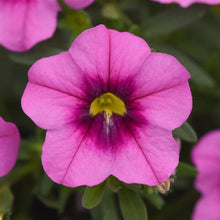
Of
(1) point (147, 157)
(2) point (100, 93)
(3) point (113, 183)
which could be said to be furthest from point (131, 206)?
(2) point (100, 93)

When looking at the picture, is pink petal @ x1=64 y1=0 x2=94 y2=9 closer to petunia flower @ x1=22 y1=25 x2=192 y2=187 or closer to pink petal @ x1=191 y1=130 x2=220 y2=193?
petunia flower @ x1=22 y1=25 x2=192 y2=187

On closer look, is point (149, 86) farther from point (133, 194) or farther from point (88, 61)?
point (133, 194)

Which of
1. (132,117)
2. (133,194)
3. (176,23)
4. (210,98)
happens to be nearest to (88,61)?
(132,117)

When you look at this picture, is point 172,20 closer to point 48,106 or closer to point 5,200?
point 48,106

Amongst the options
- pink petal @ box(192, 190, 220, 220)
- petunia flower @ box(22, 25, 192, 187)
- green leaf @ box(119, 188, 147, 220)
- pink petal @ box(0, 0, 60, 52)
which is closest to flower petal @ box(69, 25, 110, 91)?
petunia flower @ box(22, 25, 192, 187)

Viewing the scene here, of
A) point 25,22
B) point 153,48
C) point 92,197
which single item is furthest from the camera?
point 153,48

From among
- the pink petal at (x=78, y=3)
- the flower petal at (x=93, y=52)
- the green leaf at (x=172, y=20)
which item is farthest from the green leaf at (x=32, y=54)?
the green leaf at (x=172, y=20)

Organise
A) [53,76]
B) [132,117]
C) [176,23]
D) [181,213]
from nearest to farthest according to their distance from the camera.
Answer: [53,76], [132,117], [176,23], [181,213]
